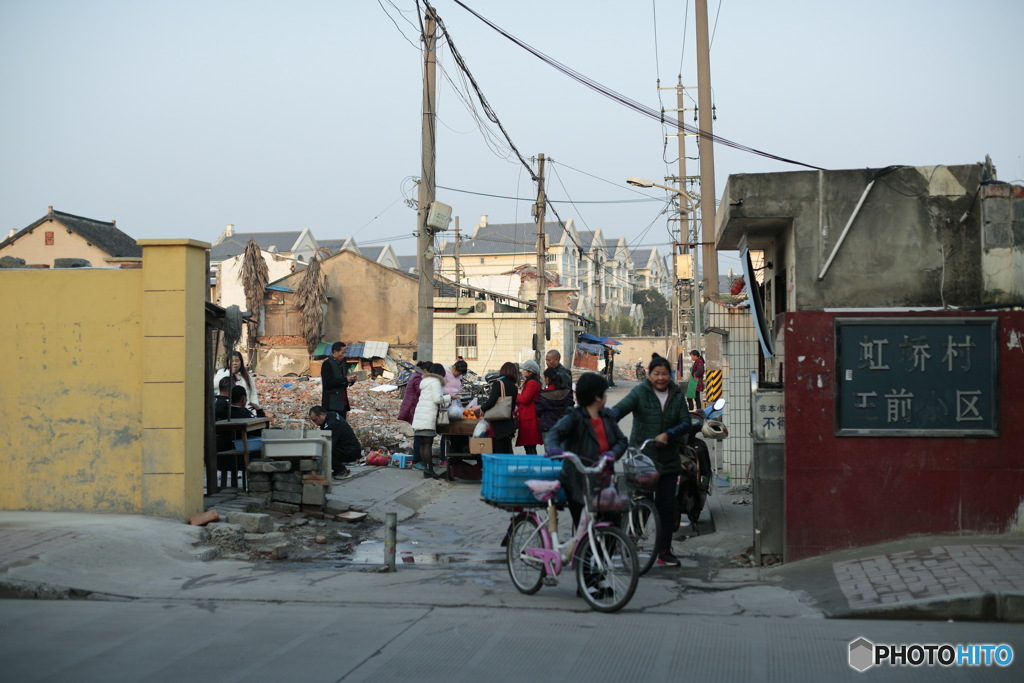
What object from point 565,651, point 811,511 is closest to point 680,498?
point 811,511

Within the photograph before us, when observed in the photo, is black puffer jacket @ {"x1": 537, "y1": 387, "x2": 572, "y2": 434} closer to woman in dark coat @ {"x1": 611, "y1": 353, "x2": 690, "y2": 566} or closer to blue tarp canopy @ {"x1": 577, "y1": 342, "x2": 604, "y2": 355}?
woman in dark coat @ {"x1": 611, "y1": 353, "x2": 690, "y2": 566}

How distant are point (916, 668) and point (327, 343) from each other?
45815 mm

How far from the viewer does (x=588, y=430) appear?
24.4 ft

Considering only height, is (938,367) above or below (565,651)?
above

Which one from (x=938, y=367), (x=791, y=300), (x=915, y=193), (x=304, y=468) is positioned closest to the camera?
(x=938, y=367)

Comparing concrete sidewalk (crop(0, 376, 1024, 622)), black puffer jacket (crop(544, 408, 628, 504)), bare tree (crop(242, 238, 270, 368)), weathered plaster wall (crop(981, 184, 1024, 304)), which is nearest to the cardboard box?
concrete sidewalk (crop(0, 376, 1024, 622))

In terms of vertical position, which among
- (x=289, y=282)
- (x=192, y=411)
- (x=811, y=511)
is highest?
(x=289, y=282)

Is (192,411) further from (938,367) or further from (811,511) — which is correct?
(938,367)

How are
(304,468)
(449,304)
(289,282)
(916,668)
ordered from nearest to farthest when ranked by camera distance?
(916,668), (304,468), (449,304), (289,282)

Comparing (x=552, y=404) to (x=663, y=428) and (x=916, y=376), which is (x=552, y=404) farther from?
(x=916, y=376)

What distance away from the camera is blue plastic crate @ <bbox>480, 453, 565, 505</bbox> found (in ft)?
23.5

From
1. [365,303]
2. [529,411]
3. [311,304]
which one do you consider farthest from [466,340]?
[529,411]

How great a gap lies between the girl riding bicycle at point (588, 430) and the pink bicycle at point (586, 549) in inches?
12.4

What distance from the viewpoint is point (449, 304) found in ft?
157
